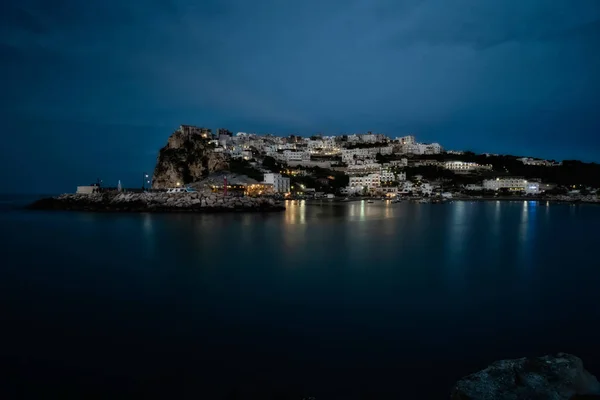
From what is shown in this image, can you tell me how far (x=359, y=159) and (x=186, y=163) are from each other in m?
33.8

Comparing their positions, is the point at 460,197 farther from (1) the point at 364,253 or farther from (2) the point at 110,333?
(2) the point at 110,333

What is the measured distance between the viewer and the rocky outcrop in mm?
2855

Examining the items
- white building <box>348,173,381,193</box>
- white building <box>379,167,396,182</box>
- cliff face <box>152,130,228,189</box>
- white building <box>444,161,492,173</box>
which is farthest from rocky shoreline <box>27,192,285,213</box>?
white building <box>444,161,492,173</box>

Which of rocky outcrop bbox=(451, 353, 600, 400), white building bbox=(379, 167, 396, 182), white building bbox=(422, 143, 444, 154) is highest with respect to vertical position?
white building bbox=(422, 143, 444, 154)

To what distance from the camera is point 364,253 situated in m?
10.9

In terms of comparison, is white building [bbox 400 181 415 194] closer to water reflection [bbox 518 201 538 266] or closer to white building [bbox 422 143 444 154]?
white building [bbox 422 143 444 154]

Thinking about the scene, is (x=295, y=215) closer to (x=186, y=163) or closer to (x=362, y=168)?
(x=186, y=163)

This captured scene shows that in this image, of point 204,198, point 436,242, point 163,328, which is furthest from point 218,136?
point 163,328

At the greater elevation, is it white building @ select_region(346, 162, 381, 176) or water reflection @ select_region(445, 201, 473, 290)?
white building @ select_region(346, 162, 381, 176)

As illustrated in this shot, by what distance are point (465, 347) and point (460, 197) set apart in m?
49.9

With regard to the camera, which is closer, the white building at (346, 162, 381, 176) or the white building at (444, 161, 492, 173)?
the white building at (346, 162, 381, 176)

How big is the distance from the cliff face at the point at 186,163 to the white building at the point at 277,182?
675 cm

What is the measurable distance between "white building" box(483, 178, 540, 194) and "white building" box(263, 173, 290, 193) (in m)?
32.0

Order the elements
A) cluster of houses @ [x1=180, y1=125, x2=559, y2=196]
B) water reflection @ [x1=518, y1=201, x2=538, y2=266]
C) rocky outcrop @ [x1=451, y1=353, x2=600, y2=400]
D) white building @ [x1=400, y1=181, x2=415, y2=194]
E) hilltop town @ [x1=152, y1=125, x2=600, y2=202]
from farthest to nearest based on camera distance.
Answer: cluster of houses @ [x1=180, y1=125, x2=559, y2=196] < white building @ [x1=400, y1=181, x2=415, y2=194] < hilltop town @ [x1=152, y1=125, x2=600, y2=202] < water reflection @ [x1=518, y1=201, x2=538, y2=266] < rocky outcrop @ [x1=451, y1=353, x2=600, y2=400]
